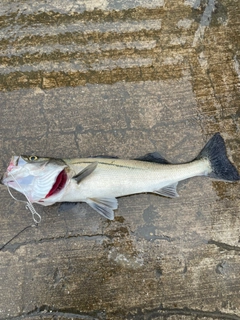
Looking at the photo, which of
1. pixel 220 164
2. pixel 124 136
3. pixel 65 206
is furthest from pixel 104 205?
pixel 220 164

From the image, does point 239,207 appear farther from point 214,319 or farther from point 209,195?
point 214,319

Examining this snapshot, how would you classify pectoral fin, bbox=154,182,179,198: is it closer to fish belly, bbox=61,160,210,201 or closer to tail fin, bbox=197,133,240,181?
fish belly, bbox=61,160,210,201

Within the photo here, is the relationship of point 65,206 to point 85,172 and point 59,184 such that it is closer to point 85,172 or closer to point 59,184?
point 59,184

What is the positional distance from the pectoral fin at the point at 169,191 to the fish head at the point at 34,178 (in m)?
0.98

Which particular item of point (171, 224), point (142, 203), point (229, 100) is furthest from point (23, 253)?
point (229, 100)

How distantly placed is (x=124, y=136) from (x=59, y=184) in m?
0.94

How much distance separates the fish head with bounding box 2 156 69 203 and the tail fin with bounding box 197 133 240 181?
57.7 inches

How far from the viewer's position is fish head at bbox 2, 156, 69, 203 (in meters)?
2.98

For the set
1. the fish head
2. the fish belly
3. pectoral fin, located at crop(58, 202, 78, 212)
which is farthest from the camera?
pectoral fin, located at crop(58, 202, 78, 212)

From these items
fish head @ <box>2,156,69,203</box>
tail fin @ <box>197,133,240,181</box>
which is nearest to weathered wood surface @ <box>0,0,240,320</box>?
tail fin @ <box>197,133,240,181</box>

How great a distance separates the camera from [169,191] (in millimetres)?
3309

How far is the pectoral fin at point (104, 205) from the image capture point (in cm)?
317

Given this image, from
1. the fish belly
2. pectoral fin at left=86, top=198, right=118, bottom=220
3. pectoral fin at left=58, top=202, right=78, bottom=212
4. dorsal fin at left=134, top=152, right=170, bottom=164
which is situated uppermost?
dorsal fin at left=134, top=152, right=170, bottom=164

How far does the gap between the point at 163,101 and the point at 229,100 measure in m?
0.74
